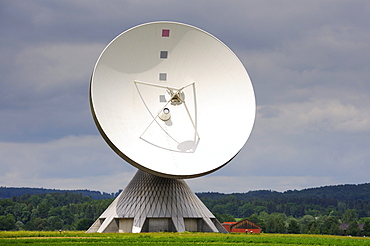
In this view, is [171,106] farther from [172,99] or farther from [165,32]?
[165,32]

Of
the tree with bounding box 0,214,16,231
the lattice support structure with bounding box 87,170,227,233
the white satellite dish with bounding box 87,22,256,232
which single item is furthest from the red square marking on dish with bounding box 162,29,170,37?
the tree with bounding box 0,214,16,231

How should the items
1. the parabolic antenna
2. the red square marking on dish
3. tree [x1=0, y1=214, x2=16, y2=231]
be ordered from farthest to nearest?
tree [x1=0, y1=214, x2=16, y2=231] → the red square marking on dish → the parabolic antenna

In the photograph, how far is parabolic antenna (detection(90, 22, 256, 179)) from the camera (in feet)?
167

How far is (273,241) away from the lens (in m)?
43.8

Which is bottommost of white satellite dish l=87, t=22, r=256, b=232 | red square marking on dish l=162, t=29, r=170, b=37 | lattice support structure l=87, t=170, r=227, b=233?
lattice support structure l=87, t=170, r=227, b=233

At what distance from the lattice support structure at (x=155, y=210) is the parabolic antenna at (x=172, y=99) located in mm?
8372

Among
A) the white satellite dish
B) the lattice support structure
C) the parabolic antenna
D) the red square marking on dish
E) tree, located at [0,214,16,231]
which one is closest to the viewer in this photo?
the parabolic antenna

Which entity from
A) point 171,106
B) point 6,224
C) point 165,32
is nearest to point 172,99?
point 171,106

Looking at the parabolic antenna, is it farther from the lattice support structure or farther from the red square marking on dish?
the lattice support structure

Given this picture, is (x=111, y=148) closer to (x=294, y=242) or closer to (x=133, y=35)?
(x=133, y=35)

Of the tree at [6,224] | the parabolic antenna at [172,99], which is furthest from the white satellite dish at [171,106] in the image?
the tree at [6,224]

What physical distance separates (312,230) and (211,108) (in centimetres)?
4514

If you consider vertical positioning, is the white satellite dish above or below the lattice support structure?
above

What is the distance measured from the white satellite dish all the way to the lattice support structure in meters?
0.11
